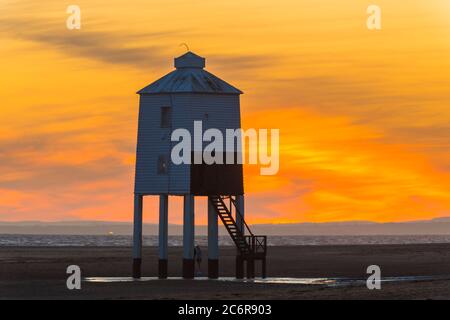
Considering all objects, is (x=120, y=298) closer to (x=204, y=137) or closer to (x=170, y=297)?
(x=170, y=297)

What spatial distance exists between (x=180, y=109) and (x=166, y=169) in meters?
3.17

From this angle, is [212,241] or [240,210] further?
[240,210]

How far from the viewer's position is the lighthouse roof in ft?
206

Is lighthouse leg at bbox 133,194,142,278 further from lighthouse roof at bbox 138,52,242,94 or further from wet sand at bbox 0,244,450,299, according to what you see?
lighthouse roof at bbox 138,52,242,94

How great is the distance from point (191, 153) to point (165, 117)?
250 cm

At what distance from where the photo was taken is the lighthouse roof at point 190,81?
6287 centimetres

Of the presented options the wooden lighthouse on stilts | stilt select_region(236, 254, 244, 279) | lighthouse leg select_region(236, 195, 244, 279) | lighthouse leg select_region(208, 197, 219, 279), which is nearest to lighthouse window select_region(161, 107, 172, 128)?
the wooden lighthouse on stilts

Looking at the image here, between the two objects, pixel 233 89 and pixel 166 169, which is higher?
pixel 233 89

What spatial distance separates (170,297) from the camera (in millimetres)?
49750

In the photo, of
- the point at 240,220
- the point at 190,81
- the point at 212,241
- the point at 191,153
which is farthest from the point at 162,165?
the point at 240,220

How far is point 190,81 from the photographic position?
63156 millimetres

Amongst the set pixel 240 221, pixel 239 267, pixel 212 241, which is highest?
pixel 240 221

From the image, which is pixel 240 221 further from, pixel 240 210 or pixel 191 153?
pixel 191 153
